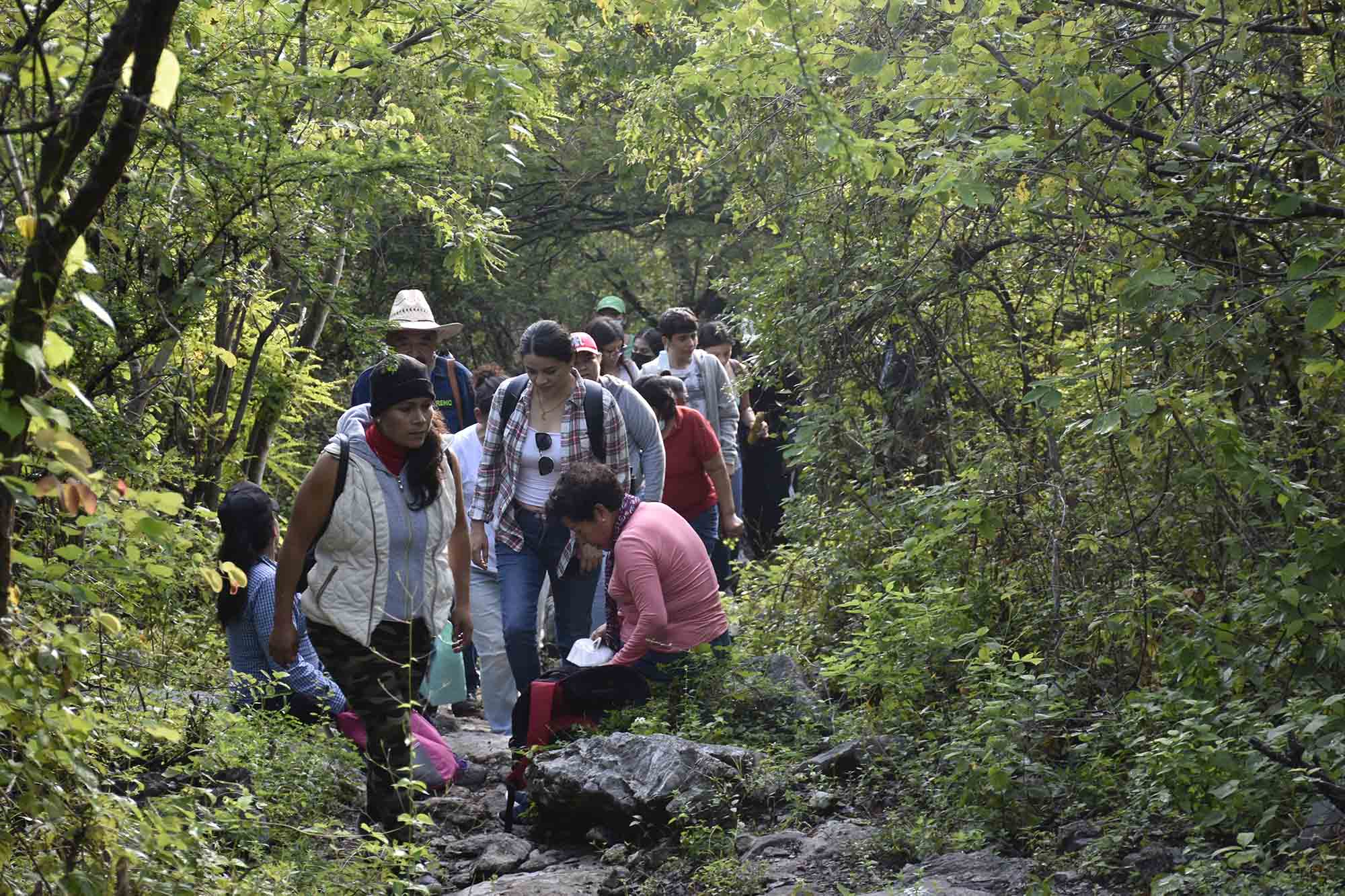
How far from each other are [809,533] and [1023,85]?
4.98m

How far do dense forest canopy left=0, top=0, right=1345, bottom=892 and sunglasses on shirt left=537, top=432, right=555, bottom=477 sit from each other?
1080mm

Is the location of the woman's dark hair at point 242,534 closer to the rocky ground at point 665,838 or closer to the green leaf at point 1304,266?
the rocky ground at point 665,838

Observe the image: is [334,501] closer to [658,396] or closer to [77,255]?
[77,255]

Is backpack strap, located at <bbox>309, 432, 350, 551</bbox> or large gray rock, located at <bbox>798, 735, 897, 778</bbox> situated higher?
backpack strap, located at <bbox>309, 432, 350, 551</bbox>

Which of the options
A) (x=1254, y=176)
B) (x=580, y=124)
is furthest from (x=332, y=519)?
(x=580, y=124)

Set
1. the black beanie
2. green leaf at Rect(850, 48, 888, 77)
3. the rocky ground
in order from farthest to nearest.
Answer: the black beanie < the rocky ground < green leaf at Rect(850, 48, 888, 77)

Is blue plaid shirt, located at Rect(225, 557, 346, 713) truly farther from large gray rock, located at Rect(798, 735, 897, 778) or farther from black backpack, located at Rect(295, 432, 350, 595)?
large gray rock, located at Rect(798, 735, 897, 778)

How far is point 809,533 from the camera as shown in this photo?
413 inches

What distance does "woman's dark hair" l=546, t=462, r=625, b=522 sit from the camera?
7137 millimetres

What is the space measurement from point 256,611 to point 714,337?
6.19 m

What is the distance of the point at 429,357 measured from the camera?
8.81 meters

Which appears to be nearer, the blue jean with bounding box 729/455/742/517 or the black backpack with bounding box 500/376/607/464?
the black backpack with bounding box 500/376/607/464

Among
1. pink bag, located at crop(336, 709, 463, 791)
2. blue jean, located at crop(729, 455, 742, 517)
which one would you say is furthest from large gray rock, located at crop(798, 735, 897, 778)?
blue jean, located at crop(729, 455, 742, 517)

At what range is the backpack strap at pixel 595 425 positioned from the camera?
7.99 metres
